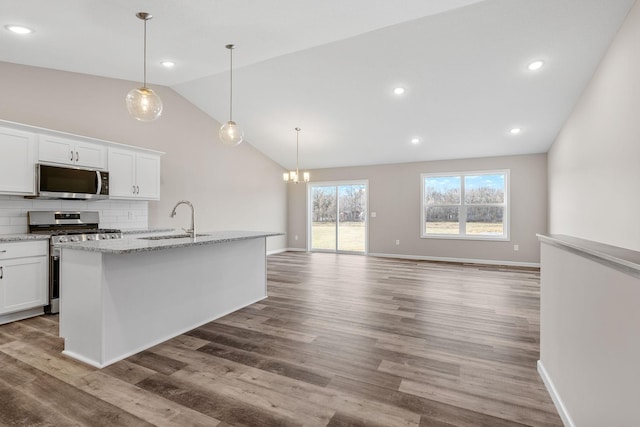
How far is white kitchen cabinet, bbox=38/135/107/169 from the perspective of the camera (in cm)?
355

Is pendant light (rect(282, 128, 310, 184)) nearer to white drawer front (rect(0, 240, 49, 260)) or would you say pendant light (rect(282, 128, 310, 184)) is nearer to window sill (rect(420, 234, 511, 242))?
window sill (rect(420, 234, 511, 242))

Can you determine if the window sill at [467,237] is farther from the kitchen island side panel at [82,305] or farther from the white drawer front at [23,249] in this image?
the white drawer front at [23,249]

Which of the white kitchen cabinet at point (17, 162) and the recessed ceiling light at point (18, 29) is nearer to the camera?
the recessed ceiling light at point (18, 29)

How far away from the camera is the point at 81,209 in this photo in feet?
13.7

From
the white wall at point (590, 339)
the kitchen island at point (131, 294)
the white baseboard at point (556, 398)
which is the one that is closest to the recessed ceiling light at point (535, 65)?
the white wall at point (590, 339)

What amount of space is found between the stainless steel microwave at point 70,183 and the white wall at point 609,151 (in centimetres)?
572

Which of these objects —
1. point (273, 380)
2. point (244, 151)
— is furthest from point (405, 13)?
point (244, 151)

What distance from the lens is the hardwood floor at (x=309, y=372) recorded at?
1.78m

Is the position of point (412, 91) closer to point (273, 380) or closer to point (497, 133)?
point (497, 133)

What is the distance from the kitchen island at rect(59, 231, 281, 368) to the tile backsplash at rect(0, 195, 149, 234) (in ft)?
5.79

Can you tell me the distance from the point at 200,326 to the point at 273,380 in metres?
1.37

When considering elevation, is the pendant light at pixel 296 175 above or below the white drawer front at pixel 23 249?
above

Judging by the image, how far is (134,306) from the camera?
8.50ft

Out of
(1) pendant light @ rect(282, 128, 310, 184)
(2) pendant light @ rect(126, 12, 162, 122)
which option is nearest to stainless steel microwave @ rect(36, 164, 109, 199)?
(2) pendant light @ rect(126, 12, 162, 122)
